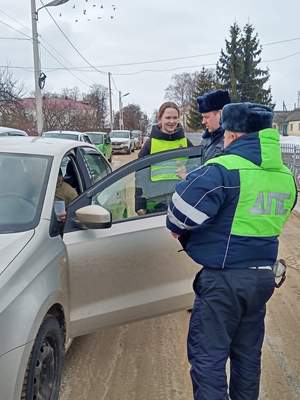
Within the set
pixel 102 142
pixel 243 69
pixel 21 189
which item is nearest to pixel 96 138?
pixel 102 142

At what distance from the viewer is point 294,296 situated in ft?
16.9

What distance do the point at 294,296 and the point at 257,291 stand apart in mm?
2886

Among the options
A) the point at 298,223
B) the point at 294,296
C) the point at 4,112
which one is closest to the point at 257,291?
the point at 294,296

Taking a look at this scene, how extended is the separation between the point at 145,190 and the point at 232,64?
59.7 m

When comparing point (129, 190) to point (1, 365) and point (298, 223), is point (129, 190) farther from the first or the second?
point (298, 223)

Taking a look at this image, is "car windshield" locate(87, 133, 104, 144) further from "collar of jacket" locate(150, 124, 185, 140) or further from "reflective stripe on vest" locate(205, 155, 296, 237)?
"reflective stripe on vest" locate(205, 155, 296, 237)

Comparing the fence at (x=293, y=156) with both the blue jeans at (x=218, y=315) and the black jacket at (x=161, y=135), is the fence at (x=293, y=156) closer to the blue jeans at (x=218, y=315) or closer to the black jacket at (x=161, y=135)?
the black jacket at (x=161, y=135)

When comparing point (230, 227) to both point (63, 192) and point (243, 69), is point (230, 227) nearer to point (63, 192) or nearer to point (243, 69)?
point (63, 192)

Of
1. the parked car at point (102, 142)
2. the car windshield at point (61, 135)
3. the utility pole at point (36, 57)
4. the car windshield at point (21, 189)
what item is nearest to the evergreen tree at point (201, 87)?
the parked car at point (102, 142)

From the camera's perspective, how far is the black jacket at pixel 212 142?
3.51m

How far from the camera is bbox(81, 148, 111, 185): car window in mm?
4418

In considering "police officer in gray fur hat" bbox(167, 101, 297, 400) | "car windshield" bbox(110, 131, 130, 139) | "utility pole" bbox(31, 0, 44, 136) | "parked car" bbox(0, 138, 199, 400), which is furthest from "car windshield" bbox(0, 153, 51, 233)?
"car windshield" bbox(110, 131, 130, 139)

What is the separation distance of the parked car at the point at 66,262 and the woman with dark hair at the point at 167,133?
0.86 meters

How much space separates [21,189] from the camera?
317 centimetres
